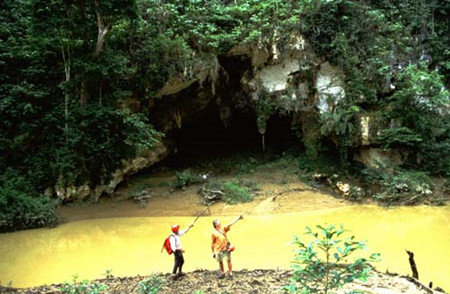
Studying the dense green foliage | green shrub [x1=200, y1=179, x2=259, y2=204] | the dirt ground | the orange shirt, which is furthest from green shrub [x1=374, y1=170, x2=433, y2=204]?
the orange shirt

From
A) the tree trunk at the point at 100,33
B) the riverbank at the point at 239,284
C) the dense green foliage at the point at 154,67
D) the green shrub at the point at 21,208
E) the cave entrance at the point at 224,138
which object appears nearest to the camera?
the riverbank at the point at 239,284

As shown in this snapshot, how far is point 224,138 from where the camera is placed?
65.7ft

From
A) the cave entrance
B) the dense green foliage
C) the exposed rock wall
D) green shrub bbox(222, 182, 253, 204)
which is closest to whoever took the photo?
the dense green foliage

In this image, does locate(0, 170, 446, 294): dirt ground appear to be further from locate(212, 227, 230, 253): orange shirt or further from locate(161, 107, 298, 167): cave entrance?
locate(212, 227, 230, 253): orange shirt

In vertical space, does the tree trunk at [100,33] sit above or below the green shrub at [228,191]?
above

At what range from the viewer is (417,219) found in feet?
36.5

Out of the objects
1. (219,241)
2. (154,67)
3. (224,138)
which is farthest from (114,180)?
(219,241)

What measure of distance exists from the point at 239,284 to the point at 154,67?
9823mm

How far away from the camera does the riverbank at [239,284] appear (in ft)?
17.1

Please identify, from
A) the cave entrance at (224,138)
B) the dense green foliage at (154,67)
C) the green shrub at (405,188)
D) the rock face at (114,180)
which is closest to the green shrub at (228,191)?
the rock face at (114,180)

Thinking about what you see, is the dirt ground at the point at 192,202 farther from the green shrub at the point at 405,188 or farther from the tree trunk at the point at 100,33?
the tree trunk at the point at 100,33

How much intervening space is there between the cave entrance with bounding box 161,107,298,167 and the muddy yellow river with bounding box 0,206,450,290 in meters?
6.45

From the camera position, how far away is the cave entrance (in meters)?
18.6

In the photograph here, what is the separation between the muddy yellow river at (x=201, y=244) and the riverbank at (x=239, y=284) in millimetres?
811
